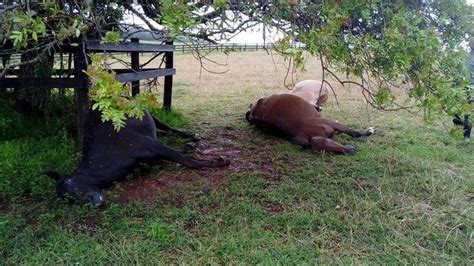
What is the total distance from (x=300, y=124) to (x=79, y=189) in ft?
8.58

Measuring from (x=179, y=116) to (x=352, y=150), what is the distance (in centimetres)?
258

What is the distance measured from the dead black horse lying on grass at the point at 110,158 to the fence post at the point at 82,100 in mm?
74

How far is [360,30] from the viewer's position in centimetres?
296

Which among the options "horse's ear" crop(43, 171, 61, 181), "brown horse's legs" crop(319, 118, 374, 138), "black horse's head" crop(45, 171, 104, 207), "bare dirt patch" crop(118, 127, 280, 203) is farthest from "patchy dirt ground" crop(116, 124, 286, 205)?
"brown horse's legs" crop(319, 118, 374, 138)

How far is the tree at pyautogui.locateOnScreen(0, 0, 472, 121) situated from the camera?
2318 mm

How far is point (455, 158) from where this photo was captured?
→ 4.26 m

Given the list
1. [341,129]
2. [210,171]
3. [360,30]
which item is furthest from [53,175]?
[341,129]

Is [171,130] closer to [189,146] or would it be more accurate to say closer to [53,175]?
[189,146]

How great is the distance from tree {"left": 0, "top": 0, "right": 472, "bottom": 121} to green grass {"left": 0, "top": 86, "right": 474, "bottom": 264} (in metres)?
0.82

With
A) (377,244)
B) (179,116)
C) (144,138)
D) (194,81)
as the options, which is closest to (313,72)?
(194,81)

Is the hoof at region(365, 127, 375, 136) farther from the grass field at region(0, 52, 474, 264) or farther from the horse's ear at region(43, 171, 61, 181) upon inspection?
the horse's ear at region(43, 171, 61, 181)

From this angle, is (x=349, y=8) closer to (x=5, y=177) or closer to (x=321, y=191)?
(x=321, y=191)

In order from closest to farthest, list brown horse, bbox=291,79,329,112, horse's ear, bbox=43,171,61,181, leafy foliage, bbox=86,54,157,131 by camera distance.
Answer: leafy foliage, bbox=86,54,157,131
horse's ear, bbox=43,171,61,181
brown horse, bbox=291,79,329,112

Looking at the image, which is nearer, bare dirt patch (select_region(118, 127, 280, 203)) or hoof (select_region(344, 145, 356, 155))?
bare dirt patch (select_region(118, 127, 280, 203))
